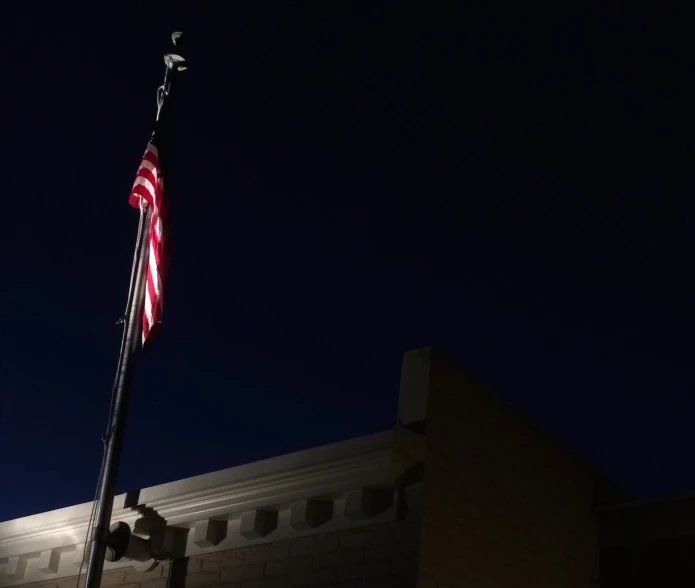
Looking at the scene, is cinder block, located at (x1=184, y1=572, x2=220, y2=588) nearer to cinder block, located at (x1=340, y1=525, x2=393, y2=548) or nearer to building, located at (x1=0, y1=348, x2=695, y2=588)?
building, located at (x1=0, y1=348, x2=695, y2=588)

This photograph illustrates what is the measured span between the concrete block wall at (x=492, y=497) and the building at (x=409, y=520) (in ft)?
0.06

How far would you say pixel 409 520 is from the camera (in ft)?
28.9

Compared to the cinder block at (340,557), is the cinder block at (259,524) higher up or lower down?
higher up

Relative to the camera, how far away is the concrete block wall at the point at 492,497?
9125mm

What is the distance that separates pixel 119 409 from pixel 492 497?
11.3 ft

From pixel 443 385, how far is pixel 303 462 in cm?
141

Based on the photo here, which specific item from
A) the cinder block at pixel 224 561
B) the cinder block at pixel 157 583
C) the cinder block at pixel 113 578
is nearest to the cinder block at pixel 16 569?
the cinder block at pixel 113 578

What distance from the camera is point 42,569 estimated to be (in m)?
11.9

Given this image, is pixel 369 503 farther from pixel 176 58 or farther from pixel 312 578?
pixel 176 58

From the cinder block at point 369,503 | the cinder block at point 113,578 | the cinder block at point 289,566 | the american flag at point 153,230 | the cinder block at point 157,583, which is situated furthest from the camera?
the cinder block at point 113,578

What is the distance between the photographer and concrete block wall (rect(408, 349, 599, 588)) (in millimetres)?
9125

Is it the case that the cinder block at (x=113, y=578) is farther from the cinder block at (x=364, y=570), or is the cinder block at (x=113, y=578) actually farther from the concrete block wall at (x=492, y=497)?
the concrete block wall at (x=492, y=497)

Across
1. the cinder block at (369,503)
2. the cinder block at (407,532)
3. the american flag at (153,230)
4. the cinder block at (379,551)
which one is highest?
the american flag at (153,230)

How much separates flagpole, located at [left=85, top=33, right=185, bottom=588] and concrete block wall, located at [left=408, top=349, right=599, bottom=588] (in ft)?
8.26
